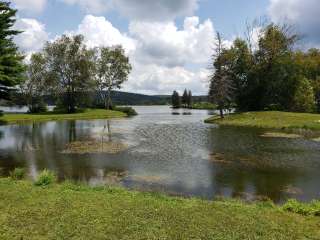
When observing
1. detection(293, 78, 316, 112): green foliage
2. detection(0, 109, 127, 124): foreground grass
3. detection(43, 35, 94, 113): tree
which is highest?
detection(43, 35, 94, 113): tree

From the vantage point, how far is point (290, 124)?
136 ft

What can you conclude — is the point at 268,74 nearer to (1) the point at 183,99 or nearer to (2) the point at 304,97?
(2) the point at 304,97

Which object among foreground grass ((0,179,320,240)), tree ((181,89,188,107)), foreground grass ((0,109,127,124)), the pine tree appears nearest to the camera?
foreground grass ((0,179,320,240))

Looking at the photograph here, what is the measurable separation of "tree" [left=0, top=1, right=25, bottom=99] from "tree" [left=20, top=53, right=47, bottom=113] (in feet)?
104

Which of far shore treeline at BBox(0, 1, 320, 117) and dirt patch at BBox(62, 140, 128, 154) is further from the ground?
far shore treeline at BBox(0, 1, 320, 117)

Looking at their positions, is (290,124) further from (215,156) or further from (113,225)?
(113,225)

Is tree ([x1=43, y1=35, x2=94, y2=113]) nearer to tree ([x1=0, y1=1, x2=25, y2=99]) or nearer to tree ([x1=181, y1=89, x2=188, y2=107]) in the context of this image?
tree ([x1=0, y1=1, x2=25, y2=99])

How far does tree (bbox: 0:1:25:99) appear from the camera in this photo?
122 ft

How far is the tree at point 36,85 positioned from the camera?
7194cm

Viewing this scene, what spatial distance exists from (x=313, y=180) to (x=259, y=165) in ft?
12.1

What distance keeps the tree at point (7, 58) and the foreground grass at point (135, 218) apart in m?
29.9

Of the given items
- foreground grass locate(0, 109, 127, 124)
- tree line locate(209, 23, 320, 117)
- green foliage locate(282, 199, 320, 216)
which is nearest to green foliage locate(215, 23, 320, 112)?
tree line locate(209, 23, 320, 117)

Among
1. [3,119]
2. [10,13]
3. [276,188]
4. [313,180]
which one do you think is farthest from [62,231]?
[3,119]

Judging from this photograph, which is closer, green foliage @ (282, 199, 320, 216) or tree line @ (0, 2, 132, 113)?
green foliage @ (282, 199, 320, 216)
